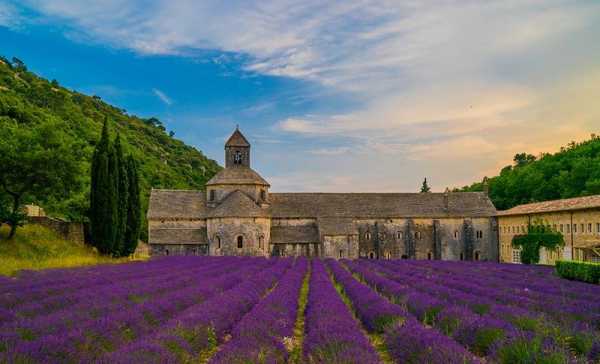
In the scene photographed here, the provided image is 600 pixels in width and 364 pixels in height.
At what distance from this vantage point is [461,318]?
10.8 metres

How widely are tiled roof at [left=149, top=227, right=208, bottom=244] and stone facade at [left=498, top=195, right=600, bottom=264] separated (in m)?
27.9

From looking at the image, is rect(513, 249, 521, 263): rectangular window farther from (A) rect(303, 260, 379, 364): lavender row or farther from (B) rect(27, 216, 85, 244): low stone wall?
(A) rect(303, 260, 379, 364): lavender row

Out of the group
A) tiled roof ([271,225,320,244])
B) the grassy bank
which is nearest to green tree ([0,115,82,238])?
the grassy bank

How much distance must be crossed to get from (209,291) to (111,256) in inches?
788

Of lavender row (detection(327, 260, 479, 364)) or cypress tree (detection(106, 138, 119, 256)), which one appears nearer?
lavender row (detection(327, 260, 479, 364))

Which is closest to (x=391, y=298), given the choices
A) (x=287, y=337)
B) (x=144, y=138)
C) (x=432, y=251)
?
(x=287, y=337)

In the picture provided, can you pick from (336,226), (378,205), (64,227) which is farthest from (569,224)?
(64,227)

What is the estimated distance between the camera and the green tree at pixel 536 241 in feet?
139

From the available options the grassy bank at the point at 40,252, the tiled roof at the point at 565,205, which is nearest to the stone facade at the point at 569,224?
the tiled roof at the point at 565,205

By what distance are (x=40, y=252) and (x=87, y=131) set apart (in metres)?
59.7

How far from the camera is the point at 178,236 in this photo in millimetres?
49969

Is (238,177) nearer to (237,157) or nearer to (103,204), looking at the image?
(237,157)

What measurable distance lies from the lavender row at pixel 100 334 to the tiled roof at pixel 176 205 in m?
37.5

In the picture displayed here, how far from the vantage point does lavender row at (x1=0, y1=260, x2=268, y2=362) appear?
721cm
